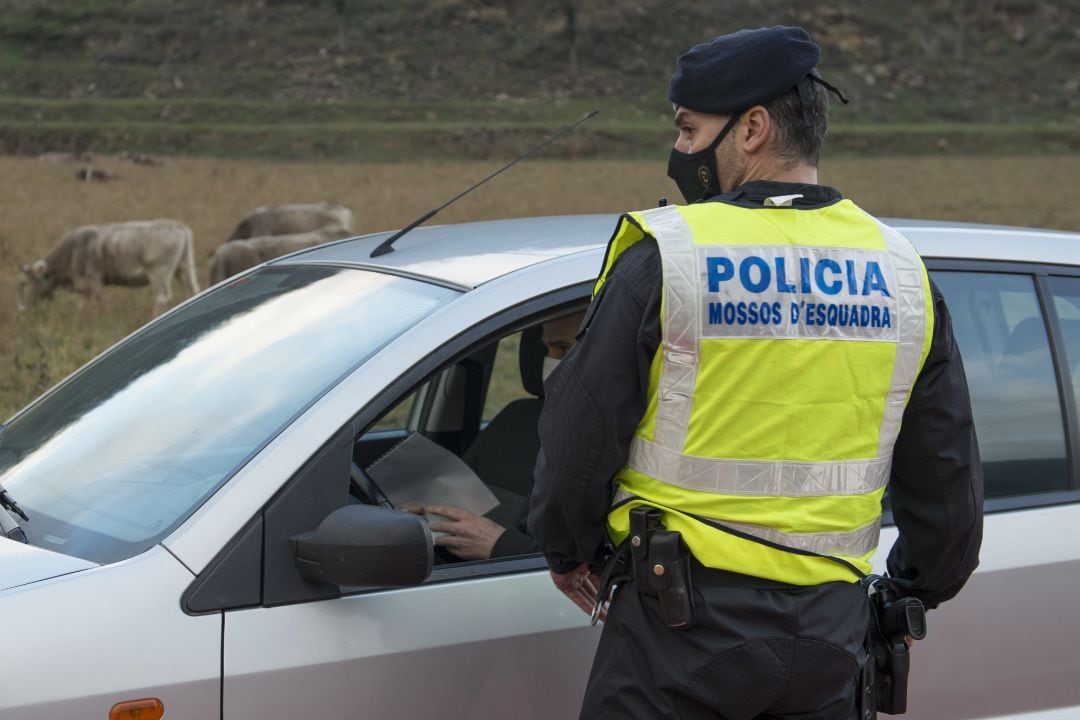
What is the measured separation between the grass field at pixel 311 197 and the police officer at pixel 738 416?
22.1ft

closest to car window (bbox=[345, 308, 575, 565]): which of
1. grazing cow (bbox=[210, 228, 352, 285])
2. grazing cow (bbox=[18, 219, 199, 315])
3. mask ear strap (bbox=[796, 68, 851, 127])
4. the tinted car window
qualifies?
mask ear strap (bbox=[796, 68, 851, 127])

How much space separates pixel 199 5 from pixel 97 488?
6243 centimetres

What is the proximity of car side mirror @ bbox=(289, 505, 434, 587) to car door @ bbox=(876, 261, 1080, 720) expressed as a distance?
945 mm

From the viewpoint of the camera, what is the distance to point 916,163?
44.4 m

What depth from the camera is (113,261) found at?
14094 millimetres

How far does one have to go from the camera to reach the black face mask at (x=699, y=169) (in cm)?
204

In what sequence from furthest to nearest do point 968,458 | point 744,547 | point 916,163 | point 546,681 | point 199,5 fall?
1. point 199,5
2. point 916,163
3. point 546,681
4. point 968,458
5. point 744,547

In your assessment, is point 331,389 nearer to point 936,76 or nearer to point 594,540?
point 594,540

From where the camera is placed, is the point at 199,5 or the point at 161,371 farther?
the point at 199,5

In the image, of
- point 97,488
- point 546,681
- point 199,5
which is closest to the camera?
point 546,681

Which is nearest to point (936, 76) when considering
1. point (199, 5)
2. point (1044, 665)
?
point (199, 5)

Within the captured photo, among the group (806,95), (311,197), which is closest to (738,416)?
(806,95)

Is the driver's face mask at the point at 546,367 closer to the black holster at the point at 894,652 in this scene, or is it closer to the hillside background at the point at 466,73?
the black holster at the point at 894,652

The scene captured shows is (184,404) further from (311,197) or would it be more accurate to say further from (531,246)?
(311,197)
